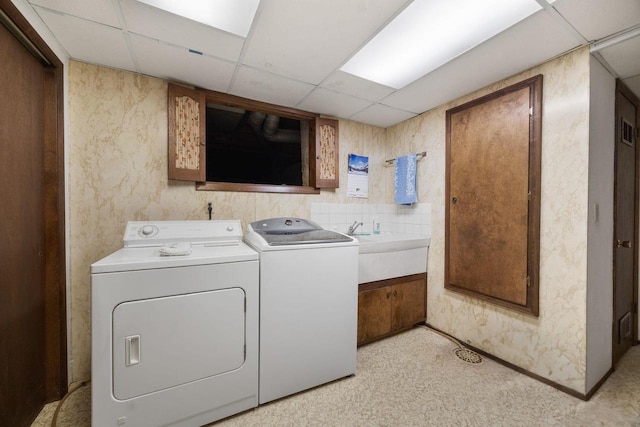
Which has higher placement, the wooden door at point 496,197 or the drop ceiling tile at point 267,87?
the drop ceiling tile at point 267,87

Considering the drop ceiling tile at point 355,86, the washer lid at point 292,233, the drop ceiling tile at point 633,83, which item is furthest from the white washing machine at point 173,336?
the drop ceiling tile at point 633,83

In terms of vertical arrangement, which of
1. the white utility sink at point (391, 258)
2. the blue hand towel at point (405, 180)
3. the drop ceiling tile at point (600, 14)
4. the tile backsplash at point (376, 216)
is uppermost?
the drop ceiling tile at point (600, 14)

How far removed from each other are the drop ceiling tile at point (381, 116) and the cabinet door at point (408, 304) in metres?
1.78

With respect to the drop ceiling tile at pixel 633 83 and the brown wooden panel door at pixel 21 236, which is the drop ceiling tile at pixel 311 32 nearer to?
the brown wooden panel door at pixel 21 236

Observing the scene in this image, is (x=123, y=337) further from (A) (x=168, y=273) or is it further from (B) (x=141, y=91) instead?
(B) (x=141, y=91)

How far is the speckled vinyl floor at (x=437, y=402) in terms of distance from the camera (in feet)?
4.83

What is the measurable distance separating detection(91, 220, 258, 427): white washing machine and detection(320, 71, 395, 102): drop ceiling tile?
4.88 ft

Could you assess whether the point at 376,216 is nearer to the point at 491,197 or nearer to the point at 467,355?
the point at 491,197

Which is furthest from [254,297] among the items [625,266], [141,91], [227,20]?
[625,266]

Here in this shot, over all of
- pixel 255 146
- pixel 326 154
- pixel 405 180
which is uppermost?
pixel 255 146

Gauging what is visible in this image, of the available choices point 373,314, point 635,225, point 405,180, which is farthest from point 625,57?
point 373,314

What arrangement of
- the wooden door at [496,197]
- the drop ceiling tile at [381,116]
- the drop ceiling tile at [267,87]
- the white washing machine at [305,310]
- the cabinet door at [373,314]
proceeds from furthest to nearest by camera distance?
the drop ceiling tile at [381,116] → the cabinet door at [373,314] → the drop ceiling tile at [267,87] → the wooden door at [496,197] → the white washing machine at [305,310]

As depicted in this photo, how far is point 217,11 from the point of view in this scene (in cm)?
134

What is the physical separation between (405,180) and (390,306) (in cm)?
135
